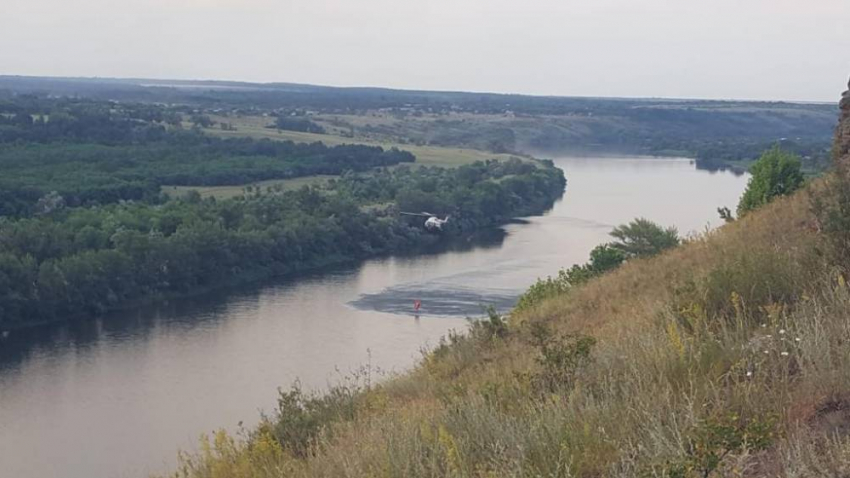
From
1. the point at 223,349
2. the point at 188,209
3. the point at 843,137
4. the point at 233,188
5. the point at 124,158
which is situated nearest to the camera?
the point at 843,137

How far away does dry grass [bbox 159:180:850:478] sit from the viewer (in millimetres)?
2650

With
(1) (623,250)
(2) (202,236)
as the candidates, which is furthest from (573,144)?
(1) (623,250)

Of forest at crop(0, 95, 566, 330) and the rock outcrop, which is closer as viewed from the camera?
the rock outcrop

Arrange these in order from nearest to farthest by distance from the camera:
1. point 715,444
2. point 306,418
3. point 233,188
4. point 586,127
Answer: point 715,444, point 306,418, point 233,188, point 586,127

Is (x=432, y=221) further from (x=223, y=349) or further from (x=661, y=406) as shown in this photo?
(x=661, y=406)

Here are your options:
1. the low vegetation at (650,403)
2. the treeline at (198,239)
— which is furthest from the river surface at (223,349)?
the low vegetation at (650,403)

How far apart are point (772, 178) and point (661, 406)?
9673 mm

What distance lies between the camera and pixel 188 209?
32812mm

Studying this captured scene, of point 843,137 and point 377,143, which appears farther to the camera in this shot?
point 377,143

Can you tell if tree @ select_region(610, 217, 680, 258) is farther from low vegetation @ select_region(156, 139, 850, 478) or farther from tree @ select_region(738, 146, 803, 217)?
low vegetation @ select_region(156, 139, 850, 478)

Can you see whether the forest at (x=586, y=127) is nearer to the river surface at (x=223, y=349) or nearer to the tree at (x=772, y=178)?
the river surface at (x=223, y=349)

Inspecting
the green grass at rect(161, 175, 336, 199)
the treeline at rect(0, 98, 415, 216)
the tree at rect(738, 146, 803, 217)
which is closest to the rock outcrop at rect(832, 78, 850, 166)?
the tree at rect(738, 146, 803, 217)

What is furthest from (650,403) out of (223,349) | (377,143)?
(377,143)

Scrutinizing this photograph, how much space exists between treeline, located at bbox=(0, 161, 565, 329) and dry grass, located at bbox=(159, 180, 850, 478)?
68.1ft
